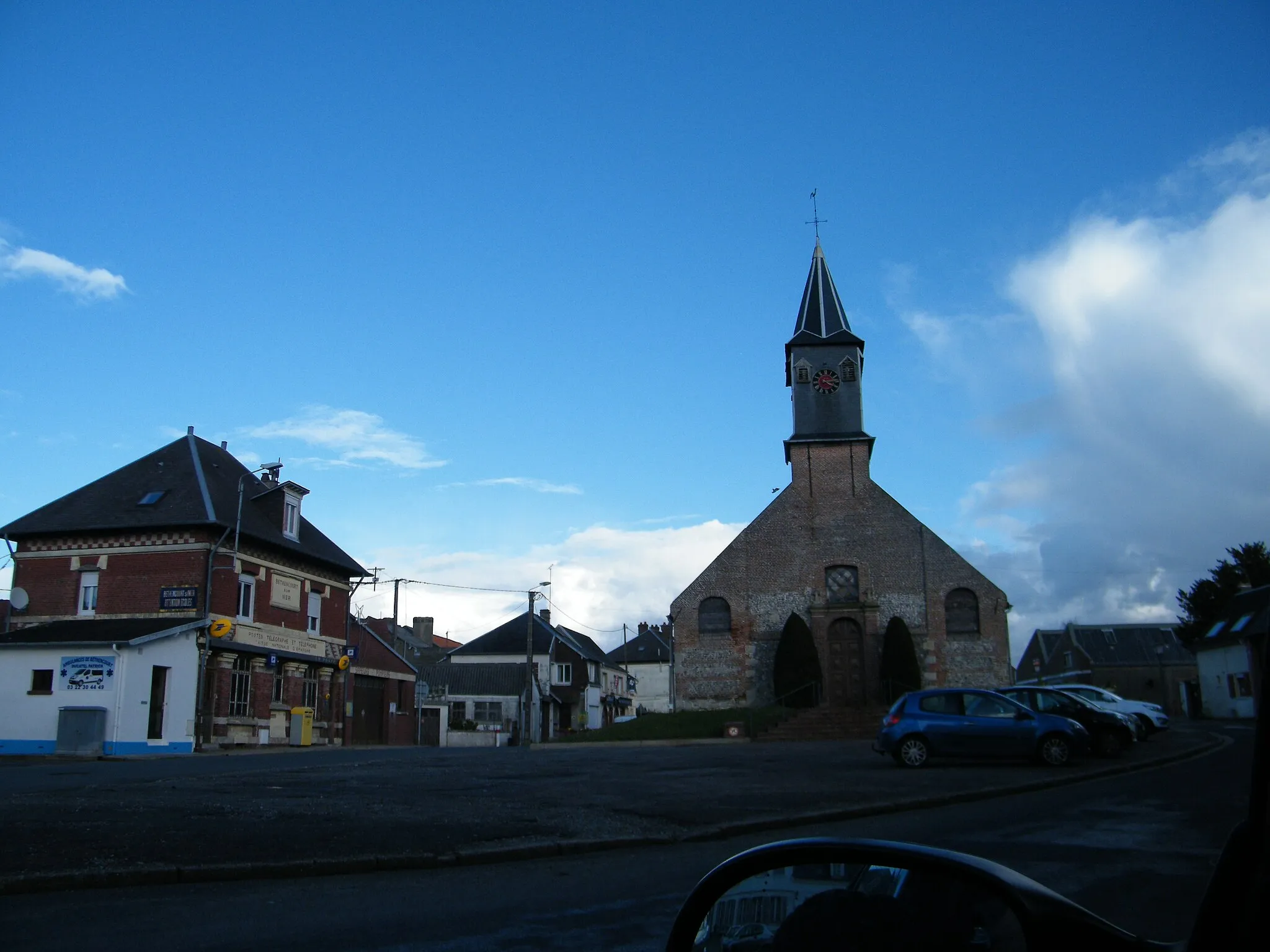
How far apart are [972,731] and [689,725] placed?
57.9ft

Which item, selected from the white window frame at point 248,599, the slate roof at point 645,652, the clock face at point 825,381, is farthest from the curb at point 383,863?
the slate roof at point 645,652

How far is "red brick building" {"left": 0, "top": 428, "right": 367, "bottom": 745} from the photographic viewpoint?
3300 centimetres

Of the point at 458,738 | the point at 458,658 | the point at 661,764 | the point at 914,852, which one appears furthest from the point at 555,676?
the point at 914,852

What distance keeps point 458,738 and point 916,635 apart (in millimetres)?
27639

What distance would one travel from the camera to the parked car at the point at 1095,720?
19.4 metres

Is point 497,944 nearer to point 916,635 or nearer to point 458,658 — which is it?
point 916,635

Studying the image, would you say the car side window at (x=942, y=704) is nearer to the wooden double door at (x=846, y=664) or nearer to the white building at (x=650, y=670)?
the wooden double door at (x=846, y=664)

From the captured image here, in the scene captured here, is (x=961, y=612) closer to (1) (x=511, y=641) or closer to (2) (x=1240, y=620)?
(2) (x=1240, y=620)

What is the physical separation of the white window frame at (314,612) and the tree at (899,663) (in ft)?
69.3

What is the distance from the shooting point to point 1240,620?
158 ft

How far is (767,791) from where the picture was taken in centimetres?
1344

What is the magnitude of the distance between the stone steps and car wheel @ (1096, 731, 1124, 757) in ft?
42.4

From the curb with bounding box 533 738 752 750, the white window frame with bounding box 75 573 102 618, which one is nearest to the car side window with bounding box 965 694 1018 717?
the curb with bounding box 533 738 752 750

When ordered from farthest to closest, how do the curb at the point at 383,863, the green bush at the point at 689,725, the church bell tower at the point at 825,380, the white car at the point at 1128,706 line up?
→ 1. the church bell tower at the point at 825,380
2. the green bush at the point at 689,725
3. the white car at the point at 1128,706
4. the curb at the point at 383,863
